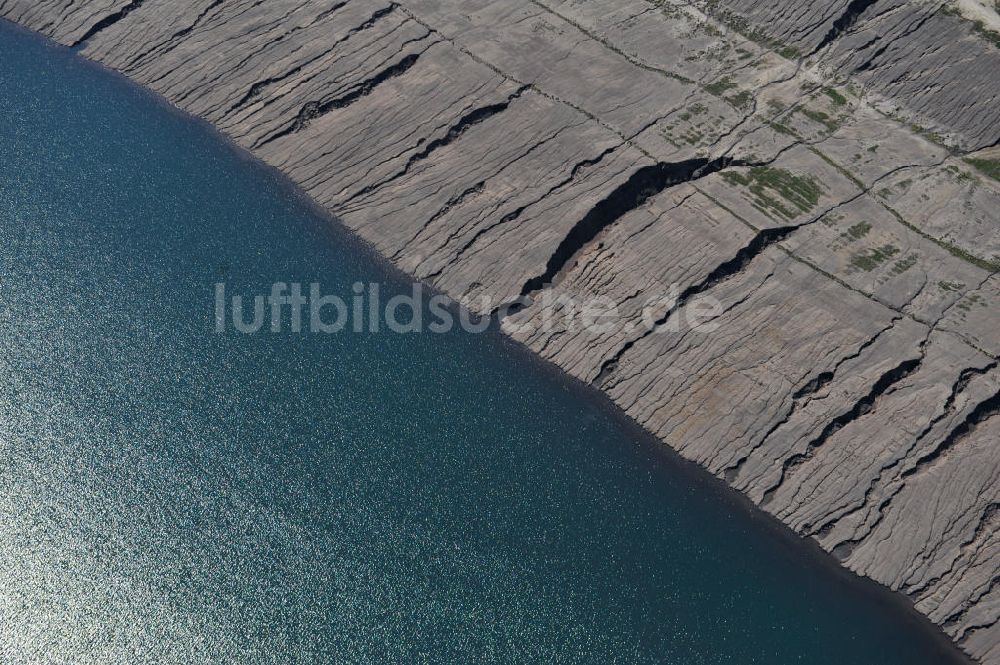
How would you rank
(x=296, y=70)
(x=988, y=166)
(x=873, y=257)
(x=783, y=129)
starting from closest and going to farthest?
(x=873, y=257) → (x=988, y=166) → (x=783, y=129) → (x=296, y=70)

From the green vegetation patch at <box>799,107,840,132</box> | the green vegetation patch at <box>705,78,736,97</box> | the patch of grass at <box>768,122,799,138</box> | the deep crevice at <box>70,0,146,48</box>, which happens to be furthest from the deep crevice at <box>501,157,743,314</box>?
the deep crevice at <box>70,0,146,48</box>

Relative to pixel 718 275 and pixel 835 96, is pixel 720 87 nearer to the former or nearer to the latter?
pixel 835 96

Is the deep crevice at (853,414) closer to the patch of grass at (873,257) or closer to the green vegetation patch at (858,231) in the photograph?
the patch of grass at (873,257)

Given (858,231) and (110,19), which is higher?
(858,231)

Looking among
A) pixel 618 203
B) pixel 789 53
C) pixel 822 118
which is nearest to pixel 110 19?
pixel 618 203

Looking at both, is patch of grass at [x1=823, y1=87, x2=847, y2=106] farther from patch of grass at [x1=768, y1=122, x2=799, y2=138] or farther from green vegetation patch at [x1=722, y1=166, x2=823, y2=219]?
green vegetation patch at [x1=722, y1=166, x2=823, y2=219]

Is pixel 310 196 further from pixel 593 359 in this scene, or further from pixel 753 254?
pixel 753 254
